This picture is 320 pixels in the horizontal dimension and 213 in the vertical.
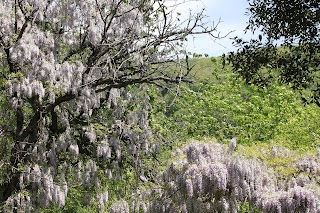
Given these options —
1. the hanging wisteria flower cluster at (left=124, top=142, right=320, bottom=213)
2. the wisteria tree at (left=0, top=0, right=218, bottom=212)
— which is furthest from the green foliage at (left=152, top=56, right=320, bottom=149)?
the hanging wisteria flower cluster at (left=124, top=142, right=320, bottom=213)

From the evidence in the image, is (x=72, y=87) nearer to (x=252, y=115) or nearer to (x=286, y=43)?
(x=286, y=43)

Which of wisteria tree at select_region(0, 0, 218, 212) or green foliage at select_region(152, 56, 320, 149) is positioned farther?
green foliage at select_region(152, 56, 320, 149)

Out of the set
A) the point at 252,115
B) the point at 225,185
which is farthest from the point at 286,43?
the point at 252,115

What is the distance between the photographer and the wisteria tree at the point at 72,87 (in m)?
10.8

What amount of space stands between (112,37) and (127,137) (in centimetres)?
286

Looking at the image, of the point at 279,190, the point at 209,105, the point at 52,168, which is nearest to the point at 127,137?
the point at 52,168

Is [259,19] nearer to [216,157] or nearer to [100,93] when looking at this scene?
[216,157]

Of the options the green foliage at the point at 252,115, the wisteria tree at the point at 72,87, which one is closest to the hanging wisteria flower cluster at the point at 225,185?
the wisteria tree at the point at 72,87

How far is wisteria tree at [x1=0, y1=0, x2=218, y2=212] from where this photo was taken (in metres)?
10.8

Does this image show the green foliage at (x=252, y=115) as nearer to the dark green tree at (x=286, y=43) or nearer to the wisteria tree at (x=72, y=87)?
the wisteria tree at (x=72, y=87)

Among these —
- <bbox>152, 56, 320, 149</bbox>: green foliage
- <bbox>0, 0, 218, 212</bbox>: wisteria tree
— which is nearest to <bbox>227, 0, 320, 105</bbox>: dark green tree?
<bbox>0, 0, 218, 212</bbox>: wisteria tree

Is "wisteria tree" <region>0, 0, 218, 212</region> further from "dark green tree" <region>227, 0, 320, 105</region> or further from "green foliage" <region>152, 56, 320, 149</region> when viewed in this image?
"green foliage" <region>152, 56, 320, 149</region>

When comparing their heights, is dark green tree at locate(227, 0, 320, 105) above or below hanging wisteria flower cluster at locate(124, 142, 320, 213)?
above

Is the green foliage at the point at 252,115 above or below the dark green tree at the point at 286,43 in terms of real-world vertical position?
below
